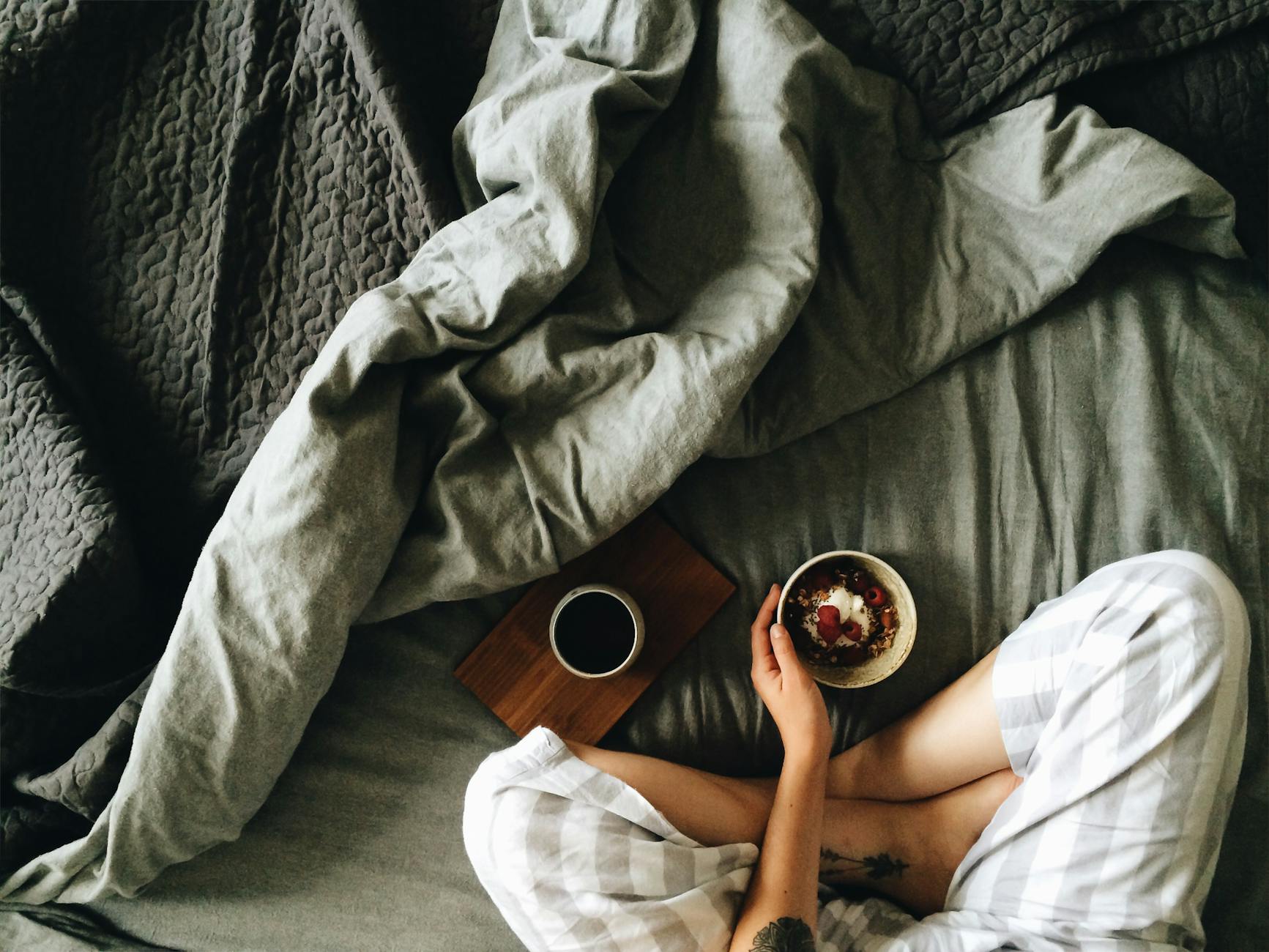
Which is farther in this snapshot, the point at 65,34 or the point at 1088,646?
the point at 65,34

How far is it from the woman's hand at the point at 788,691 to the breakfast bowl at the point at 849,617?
0.02 meters

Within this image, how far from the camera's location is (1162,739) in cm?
73

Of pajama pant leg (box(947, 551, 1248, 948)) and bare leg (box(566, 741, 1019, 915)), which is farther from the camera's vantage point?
bare leg (box(566, 741, 1019, 915))

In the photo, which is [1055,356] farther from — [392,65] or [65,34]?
[65,34]

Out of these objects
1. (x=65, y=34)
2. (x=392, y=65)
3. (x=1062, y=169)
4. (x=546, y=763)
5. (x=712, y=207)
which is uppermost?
(x=65, y=34)

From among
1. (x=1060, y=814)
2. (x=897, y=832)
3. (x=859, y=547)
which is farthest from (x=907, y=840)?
(x=859, y=547)

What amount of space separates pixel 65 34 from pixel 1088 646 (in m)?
1.16

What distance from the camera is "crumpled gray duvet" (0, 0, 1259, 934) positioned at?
752mm

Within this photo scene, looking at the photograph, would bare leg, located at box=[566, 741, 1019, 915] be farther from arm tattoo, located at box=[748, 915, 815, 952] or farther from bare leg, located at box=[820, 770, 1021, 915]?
arm tattoo, located at box=[748, 915, 815, 952]

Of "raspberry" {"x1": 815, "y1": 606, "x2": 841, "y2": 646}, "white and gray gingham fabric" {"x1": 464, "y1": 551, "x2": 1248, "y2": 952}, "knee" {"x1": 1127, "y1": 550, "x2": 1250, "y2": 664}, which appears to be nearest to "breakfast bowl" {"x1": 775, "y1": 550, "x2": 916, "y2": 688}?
"raspberry" {"x1": 815, "y1": 606, "x2": 841, "y2": 646}

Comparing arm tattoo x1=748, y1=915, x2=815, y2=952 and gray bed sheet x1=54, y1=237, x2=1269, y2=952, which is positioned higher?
gray bed sheet x1=54, y1=237, x2=1269, y2=952

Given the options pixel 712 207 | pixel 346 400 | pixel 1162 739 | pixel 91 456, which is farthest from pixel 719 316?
pixel 91 456

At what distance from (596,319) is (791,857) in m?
0.53

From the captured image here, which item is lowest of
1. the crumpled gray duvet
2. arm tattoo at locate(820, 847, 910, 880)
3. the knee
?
arm tattoo at locate(820, 847, 910, 880)
